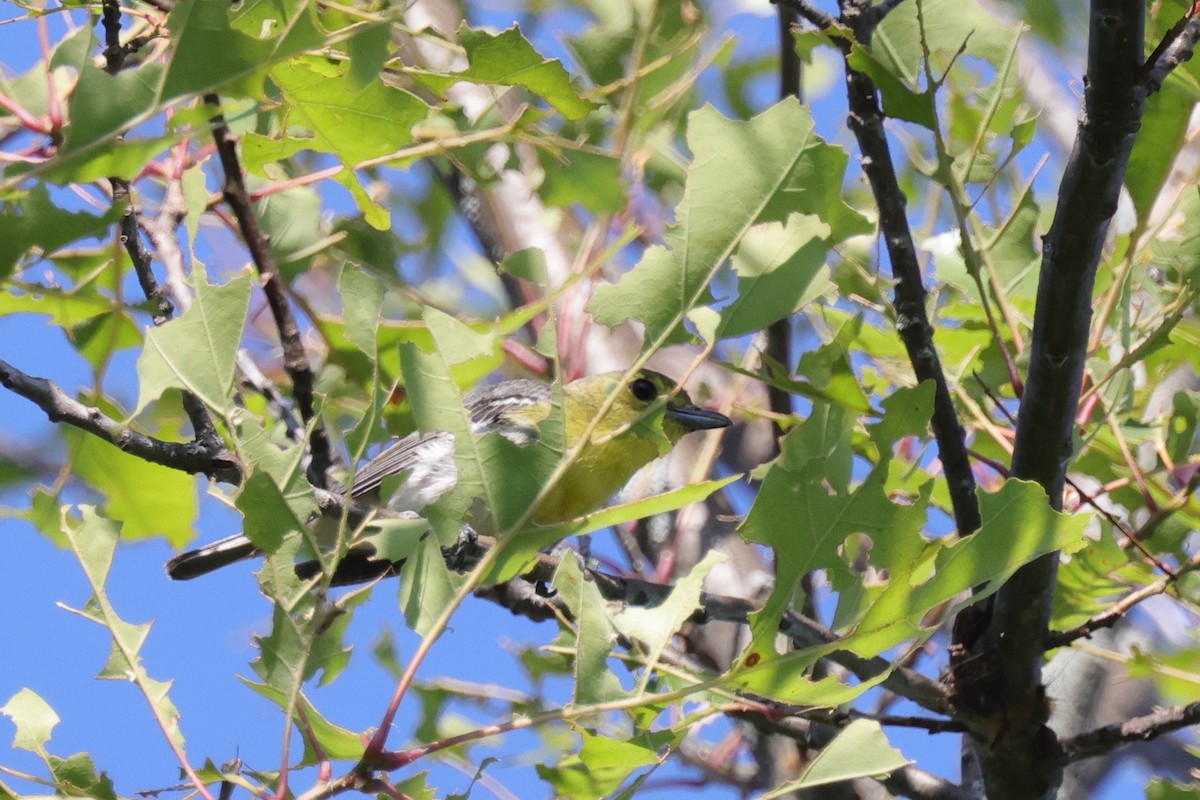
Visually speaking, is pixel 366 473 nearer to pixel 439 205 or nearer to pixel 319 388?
pixel 439 205

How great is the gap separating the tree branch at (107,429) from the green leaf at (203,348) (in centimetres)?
23

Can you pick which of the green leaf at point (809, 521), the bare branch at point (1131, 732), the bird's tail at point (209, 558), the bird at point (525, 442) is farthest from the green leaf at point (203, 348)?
the bird's tail at point (209, 558)

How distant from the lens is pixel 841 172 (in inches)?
82.4

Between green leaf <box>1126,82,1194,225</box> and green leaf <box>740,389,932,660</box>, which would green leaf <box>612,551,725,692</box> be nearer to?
green leaf <box>740,389,932,660</box>

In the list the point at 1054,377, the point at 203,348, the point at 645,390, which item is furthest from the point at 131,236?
the point at 645,390

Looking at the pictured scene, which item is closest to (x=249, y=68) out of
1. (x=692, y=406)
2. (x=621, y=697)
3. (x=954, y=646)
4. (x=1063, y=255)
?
(x=621, y=697)

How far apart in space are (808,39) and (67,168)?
1417 millimetres

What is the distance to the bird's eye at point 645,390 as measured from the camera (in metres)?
4.81

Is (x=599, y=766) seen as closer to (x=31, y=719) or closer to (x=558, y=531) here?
(x=558, y=531)

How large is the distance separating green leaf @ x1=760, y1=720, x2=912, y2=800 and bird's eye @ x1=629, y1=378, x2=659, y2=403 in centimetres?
278

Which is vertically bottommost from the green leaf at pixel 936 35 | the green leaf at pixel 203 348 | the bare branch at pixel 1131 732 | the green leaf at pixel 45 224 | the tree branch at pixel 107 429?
the bare branch at pixel 1131 732

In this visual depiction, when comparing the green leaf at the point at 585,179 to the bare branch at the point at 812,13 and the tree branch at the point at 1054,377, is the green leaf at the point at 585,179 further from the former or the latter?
the tree branch at the point at 1054,377

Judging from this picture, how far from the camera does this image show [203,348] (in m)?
2.08

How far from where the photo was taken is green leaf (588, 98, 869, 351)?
6.76ft
